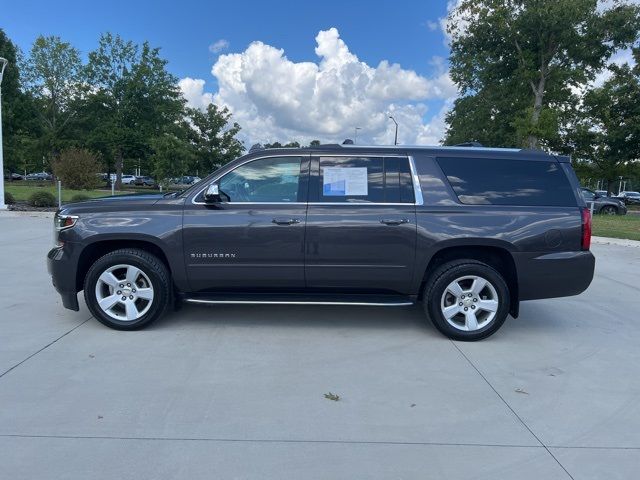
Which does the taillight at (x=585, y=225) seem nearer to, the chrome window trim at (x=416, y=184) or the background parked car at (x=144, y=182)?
the chrome window trim at (x=416, y=184)

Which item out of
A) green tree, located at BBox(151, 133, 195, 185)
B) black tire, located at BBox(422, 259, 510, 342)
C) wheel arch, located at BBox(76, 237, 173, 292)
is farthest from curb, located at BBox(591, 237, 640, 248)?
green tree, located at BBox(151, 133, 195, 185)

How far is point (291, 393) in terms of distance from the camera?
12.6ft

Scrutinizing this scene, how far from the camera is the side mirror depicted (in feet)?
16.3

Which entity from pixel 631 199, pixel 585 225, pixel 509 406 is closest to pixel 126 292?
pixel 509 406

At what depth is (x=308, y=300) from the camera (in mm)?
5207

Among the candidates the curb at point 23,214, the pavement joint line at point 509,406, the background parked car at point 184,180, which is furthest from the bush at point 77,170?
the pavement joint line at point 509,406

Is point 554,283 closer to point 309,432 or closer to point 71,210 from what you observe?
point 309,432

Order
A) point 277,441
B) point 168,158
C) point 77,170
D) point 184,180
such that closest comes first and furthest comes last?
point 277,441
point 77,170
point 168,158
point 184,180

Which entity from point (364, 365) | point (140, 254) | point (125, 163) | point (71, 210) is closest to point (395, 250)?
point (364, 365)

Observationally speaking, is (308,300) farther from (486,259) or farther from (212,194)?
(486,259)

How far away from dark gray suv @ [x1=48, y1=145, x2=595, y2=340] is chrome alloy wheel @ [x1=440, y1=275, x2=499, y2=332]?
1 cm

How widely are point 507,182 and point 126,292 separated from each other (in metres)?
4.05

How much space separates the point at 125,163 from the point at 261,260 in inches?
2198

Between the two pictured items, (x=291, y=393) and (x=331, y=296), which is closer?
(x=291, y=393)
